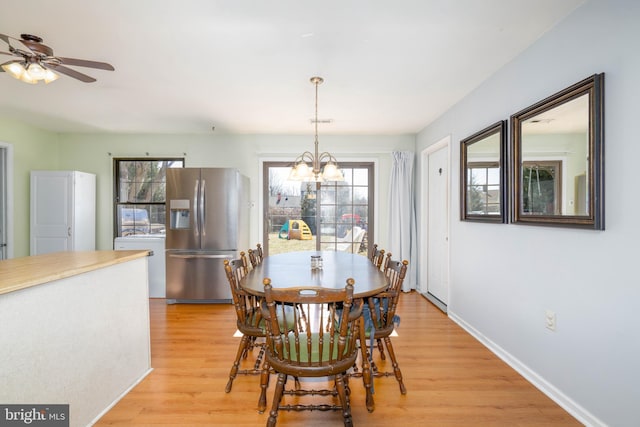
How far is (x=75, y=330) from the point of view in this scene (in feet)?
5.79

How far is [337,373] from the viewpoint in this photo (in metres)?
1.71

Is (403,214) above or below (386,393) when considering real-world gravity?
above

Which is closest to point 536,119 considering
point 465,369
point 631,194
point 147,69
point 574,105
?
point 574,105

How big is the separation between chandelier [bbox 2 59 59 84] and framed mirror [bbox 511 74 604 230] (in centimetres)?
316

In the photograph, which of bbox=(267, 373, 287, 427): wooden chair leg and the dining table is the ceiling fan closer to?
the dining table

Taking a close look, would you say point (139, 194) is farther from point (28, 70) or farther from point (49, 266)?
point (49, 266)

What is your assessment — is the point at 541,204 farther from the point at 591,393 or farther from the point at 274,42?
the point at 274,42

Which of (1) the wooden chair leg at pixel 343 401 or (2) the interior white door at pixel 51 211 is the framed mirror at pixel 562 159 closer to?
(1) the wooden chair leg at pixel 343 401

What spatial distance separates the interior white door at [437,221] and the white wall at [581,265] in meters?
1.21

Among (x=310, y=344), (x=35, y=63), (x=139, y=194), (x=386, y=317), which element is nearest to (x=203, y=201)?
(x=139, y=194)

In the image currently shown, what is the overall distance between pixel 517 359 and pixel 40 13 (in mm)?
4028

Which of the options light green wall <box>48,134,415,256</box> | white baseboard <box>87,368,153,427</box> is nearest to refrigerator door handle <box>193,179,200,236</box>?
light green wall <box>48,134,415,256</box>

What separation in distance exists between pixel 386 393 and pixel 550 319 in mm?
1207

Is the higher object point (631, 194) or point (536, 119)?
point (536, 119)
